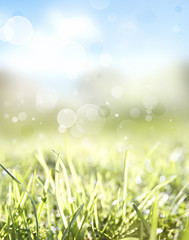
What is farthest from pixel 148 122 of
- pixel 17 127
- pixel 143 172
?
pixel 143 172

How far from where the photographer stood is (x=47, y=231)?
66 cm

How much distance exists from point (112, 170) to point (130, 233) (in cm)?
59

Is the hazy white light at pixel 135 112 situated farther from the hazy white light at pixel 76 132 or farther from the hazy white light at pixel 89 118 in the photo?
the hazy white light at pixel 76 132

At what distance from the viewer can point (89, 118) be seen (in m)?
2.89

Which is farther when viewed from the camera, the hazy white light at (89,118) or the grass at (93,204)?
the hazy white light at (89,118)

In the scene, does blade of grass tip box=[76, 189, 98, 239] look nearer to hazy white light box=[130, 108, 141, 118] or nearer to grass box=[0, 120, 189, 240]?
grass box=[0, 120, 189, 240]

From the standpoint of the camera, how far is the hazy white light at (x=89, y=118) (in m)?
2.78

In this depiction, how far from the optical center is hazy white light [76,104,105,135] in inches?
110

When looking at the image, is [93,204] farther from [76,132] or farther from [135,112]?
[135,112]

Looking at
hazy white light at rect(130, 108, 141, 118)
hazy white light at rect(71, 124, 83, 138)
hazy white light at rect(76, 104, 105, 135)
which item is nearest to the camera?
hazy white light at rect(71, 124, 83, 138)

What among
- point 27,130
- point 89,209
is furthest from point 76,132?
point 89,209

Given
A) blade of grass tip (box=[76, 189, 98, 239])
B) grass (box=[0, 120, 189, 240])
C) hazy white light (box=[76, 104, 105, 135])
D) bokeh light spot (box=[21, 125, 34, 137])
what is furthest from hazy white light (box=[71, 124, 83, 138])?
blade of grass tip (box=[76, 189, 98, 239])

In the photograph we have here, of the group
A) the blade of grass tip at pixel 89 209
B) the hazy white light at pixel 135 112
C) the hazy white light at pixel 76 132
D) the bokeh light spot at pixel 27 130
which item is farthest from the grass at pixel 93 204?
the hazy white light at pixel 135 112

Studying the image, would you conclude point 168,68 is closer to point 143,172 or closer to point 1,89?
point 1,89
